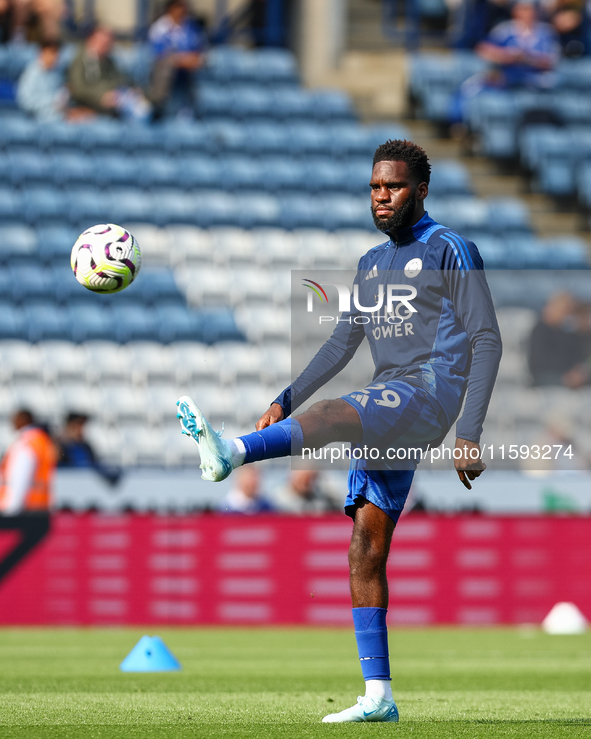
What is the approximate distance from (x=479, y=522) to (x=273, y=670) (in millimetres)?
4099

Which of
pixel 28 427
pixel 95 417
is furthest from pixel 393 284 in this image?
pixel 95 417

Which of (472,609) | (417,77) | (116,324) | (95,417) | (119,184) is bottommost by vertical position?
(472,609)

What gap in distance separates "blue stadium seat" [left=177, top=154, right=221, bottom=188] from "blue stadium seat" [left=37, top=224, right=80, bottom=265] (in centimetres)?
181

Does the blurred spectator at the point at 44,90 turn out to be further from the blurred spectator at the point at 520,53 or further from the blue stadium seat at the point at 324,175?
the blurred spectator at the point at 520,53

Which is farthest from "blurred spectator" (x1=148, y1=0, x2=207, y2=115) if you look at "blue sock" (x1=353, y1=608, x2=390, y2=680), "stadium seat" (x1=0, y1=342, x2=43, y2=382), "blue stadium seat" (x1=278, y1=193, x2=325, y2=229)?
"blue sock" (x1=353, y1=608, x2=390, y2=680)

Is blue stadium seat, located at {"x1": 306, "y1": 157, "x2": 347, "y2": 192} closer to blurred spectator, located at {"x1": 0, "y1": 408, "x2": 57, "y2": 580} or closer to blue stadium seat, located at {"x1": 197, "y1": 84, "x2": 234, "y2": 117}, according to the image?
blue stadium seat, located at {"x1": 197, "y1": 84, "x2": 234, "y2": 117}

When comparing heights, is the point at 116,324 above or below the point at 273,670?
above

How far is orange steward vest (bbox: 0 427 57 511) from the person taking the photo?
1084cm

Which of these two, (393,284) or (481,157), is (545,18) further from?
(393,284)

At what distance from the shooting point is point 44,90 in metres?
16.6

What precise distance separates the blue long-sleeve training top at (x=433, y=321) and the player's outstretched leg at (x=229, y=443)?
50cm

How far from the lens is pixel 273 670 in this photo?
768 centimetres

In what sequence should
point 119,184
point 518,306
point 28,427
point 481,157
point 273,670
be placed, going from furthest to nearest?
point 481,157 < point 119,184 < point 518,306 < point 28,427 < point 273,670

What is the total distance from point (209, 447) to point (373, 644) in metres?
1.07
